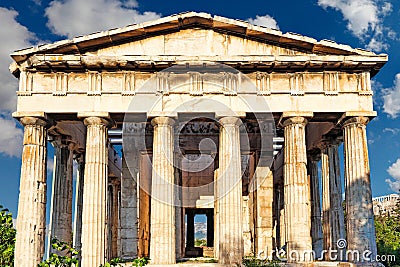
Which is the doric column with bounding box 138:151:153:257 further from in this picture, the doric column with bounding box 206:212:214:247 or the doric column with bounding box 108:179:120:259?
the doric column with bounding box 206:212:214:247

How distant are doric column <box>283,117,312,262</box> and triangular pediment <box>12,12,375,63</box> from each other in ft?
11.4

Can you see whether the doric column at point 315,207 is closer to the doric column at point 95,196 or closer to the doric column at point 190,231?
the doric column at point 95,196

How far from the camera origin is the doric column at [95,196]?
2395cm

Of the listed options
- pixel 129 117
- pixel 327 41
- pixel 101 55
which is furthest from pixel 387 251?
pixel 101 55

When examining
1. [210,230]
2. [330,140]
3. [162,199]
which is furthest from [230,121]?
[210,230]

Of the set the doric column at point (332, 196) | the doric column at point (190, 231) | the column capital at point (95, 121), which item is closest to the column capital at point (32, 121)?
the column capital at point (95, 121)

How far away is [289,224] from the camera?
2473 centimetres

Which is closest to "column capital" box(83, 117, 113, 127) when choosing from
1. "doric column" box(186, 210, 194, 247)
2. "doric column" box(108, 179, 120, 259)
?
"doric column" box(108, 179, 120, 259)

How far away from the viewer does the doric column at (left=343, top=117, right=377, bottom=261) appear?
80.1 feet

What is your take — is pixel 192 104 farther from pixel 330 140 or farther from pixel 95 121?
pixel 330 140

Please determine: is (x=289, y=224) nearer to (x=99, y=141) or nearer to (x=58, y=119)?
(x=99, y=141)

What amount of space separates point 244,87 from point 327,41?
4247 millimetres

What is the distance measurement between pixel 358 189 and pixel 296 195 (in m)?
2.79

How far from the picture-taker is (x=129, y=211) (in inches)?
1196
